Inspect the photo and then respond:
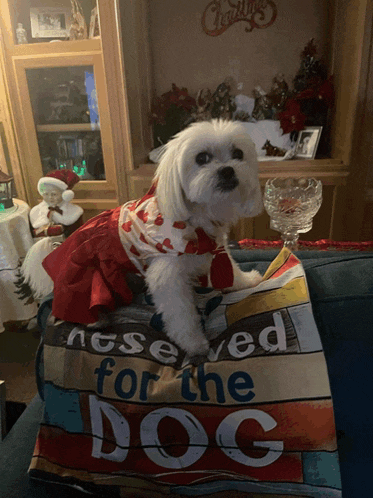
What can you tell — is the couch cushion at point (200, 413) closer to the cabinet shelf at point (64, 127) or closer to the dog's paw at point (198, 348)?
the dog's paw at point (198, 348)

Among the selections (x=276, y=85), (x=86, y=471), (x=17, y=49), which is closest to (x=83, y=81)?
(x=17, y=49)

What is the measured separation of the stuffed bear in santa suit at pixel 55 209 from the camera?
183cm

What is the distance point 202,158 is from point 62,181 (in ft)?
3.92

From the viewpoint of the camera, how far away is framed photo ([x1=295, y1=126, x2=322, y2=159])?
2100mm

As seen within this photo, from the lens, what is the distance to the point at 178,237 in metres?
0.86

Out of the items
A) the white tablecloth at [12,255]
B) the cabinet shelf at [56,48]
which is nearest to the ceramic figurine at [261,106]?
the cabinet shelf at [56,48]

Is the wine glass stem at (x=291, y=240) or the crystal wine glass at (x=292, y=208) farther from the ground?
the crystal wine glass at (x=292, y=208)

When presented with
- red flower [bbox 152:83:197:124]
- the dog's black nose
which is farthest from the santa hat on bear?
the dog's black nose

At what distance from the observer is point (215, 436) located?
24.2 inches

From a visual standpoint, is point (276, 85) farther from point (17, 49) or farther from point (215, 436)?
point (215, 436)

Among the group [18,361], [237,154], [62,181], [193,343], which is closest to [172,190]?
[237,154]

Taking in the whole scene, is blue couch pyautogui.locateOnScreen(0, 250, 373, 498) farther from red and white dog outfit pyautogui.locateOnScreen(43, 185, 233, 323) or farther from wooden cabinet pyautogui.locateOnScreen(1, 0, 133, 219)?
wooden cabinet pyautogui.locateOnScreen(1, 0, 133, 219)

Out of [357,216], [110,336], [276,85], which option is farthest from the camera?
[276,85]

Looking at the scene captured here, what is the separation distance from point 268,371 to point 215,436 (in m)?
0.14
